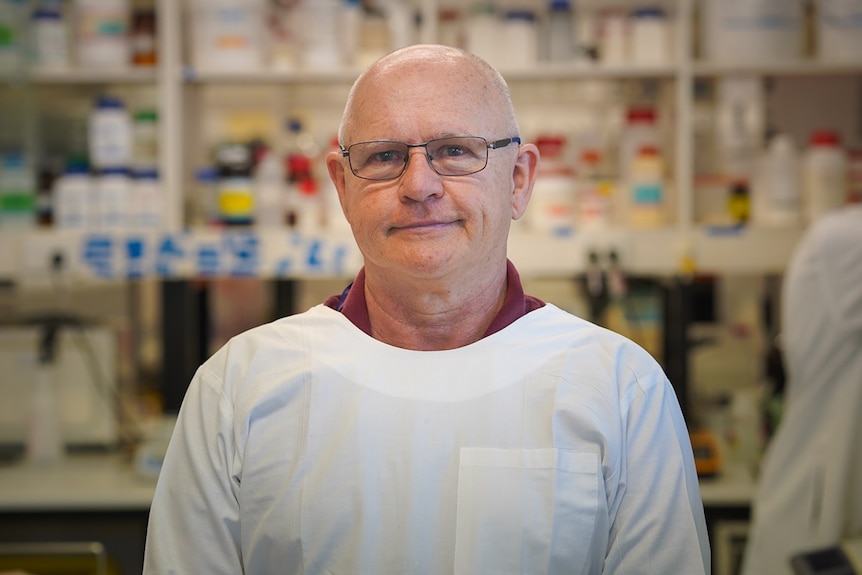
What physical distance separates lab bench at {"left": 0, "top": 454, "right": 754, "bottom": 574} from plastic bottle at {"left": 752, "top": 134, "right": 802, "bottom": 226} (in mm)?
723

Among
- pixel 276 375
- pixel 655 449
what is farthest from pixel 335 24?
pixel 655 449

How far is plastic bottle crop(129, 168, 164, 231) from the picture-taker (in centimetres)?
254

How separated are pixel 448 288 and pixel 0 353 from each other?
212 cm

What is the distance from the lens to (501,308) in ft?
3.82

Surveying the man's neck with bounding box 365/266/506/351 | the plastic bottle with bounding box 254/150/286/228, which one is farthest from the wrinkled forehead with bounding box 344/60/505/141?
the plastic bottle with bounding box 254/150/286/228

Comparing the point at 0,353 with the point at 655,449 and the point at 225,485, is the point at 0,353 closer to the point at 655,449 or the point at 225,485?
the point at 225,485

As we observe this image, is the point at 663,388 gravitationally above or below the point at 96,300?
above

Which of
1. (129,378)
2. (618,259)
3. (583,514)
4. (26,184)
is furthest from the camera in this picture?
(129,378)

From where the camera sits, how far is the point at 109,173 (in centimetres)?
254

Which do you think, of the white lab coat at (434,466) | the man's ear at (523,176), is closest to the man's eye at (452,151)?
the man's ear at (523,176)

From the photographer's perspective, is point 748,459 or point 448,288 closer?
point 448,288

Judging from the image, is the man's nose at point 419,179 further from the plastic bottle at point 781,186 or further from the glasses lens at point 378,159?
the plastic bottle at point 781,186

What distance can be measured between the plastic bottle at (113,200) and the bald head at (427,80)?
1.61 m

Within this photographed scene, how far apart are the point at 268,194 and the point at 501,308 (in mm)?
1517
